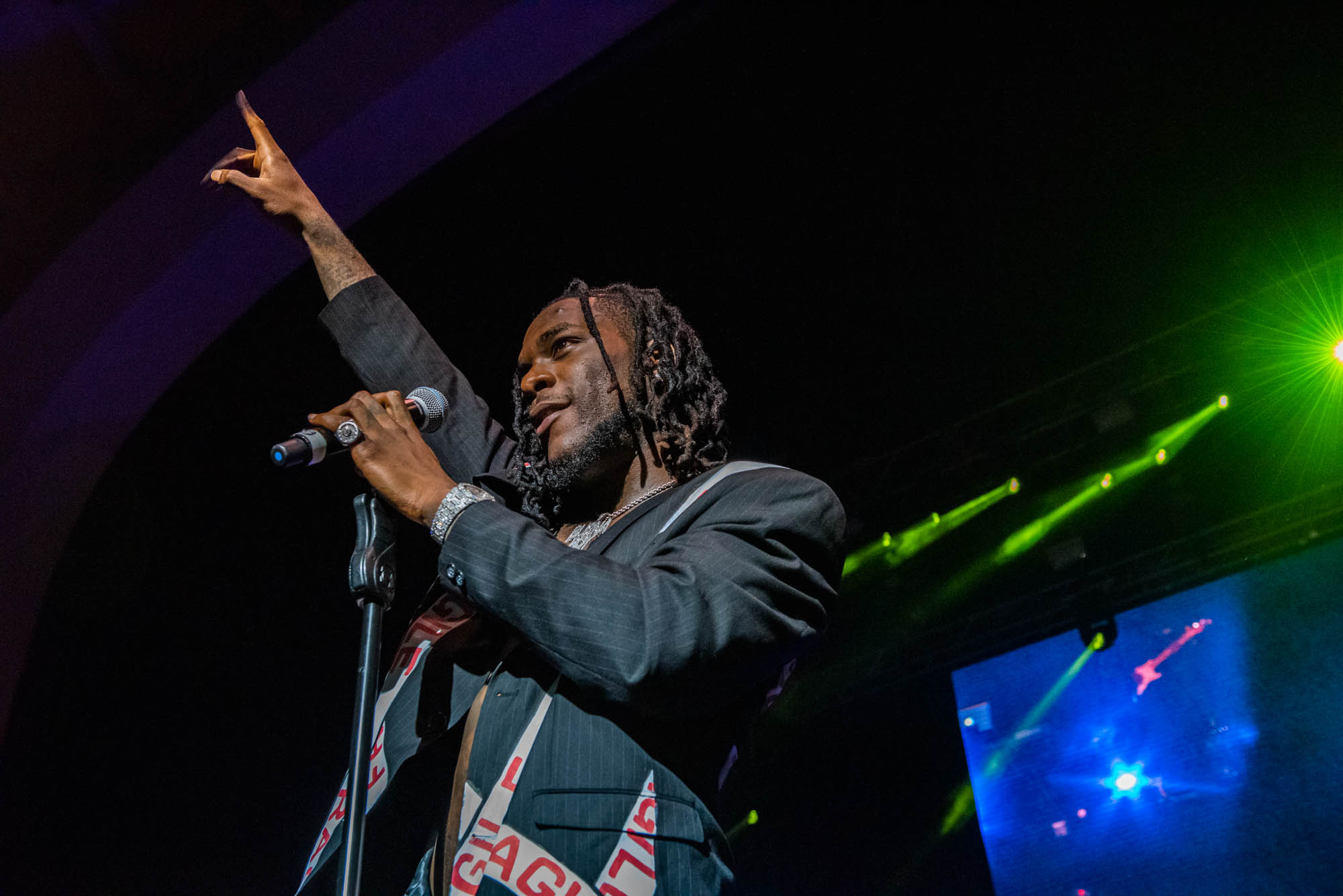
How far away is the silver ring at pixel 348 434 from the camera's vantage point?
159cm

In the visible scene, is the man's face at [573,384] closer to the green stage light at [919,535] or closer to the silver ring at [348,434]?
the silver ring at [348,434]

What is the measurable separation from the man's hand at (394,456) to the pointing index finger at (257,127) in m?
1.18

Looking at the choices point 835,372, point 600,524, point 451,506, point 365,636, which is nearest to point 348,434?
point 451,506

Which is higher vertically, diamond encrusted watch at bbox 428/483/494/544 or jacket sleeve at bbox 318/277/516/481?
jacket sleeve at bbox 318/277/516/481

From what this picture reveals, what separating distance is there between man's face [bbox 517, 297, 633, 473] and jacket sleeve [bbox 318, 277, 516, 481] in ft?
0.56

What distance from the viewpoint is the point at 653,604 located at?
144 cm

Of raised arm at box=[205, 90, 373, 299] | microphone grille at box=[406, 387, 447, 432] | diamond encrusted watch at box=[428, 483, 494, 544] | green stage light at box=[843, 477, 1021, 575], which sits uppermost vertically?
green stage light at box=[843, 477, 1021, 575]

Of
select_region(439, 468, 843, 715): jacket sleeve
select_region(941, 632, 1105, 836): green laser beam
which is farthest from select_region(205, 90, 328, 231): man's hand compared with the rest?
select_region(941, 632, 1105, 836): green laser beam

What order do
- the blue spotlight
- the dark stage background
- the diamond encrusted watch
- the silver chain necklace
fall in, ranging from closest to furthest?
1. the diamond encrusted watch
2. the silver chain necklace
3. the dark stage background
4. the blue spotlight

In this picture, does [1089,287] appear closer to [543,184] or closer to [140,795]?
[543,184]

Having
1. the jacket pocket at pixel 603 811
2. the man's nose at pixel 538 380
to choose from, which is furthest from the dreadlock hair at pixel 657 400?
the jacket pocket at pixel 603 811

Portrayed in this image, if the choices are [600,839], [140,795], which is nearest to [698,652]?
[600,839]

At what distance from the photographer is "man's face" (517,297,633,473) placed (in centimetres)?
240

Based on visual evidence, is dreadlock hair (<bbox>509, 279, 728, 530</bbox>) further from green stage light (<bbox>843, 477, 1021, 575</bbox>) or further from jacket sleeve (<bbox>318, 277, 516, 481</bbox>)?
green stage light (<bbox>843, 477, 1021, 575</bbox>)
